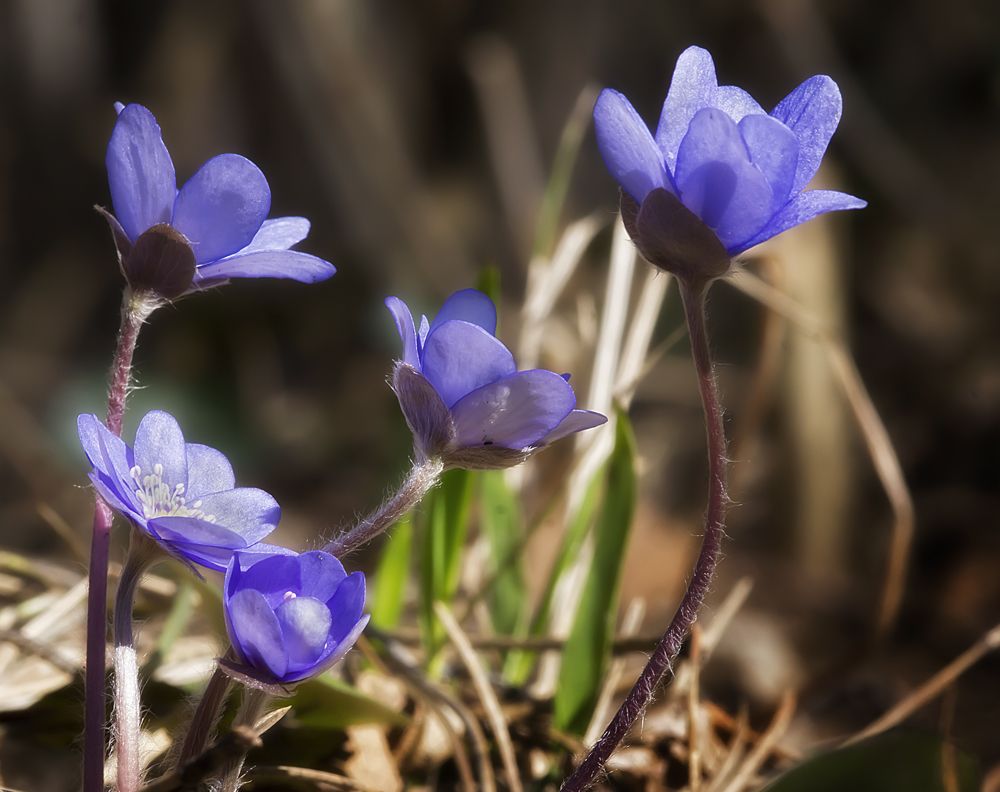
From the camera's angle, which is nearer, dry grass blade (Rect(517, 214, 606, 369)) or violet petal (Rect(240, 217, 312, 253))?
violet petal (Rect(240, 217, 312, 253))

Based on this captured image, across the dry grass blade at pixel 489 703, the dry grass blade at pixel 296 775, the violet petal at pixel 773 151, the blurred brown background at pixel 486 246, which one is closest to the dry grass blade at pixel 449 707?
the dry grass blade at pixel 489 703

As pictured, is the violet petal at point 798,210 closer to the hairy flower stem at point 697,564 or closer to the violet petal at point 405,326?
the hairy flower stem at point 697,564

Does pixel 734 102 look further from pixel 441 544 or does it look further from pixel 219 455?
pixel 441 544

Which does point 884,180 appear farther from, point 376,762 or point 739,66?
point 376,762

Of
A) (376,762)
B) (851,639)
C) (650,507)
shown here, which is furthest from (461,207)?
(376,762)

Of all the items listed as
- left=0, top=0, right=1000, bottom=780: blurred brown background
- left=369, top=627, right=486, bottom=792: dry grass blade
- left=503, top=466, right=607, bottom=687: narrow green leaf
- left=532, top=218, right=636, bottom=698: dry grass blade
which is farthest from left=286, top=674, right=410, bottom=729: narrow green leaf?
left=0, top=0, right=1000, bottom=780: blurred brown background

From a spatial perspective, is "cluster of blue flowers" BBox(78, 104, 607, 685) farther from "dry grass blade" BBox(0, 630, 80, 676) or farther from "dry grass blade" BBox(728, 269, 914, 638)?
"dry grass blade" BBox(728, 269, 914, 638)
